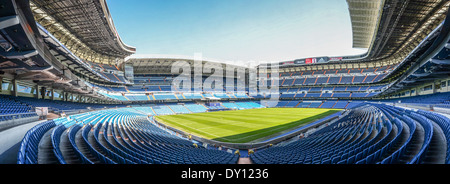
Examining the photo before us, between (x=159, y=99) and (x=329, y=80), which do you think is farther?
(x=329, y=80)

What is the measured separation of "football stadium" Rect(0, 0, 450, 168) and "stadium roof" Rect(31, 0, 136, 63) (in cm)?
17

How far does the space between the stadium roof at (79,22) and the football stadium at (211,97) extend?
175 millimetres

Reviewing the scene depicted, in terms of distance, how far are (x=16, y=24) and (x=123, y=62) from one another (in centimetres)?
4781

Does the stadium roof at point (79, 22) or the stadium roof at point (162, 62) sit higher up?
the stadium roof at point (79, 22)

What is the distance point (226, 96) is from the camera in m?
66.6

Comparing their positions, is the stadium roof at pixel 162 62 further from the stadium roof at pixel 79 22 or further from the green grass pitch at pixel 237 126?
the green grass pitch at pixel 237 126

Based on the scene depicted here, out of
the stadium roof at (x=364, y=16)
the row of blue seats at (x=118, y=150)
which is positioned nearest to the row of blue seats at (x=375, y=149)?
the row of blue seats at (x=118, y=150)

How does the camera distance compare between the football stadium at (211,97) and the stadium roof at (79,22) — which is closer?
the football stadium at (211,97)

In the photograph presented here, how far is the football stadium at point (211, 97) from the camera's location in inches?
317

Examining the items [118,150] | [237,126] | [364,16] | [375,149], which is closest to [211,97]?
[237,126]

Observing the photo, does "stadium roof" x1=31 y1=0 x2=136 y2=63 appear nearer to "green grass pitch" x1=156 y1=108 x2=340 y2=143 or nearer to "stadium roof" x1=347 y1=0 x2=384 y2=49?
"green grass pitch" x1=156 y1=108 x2=340 y2=143
